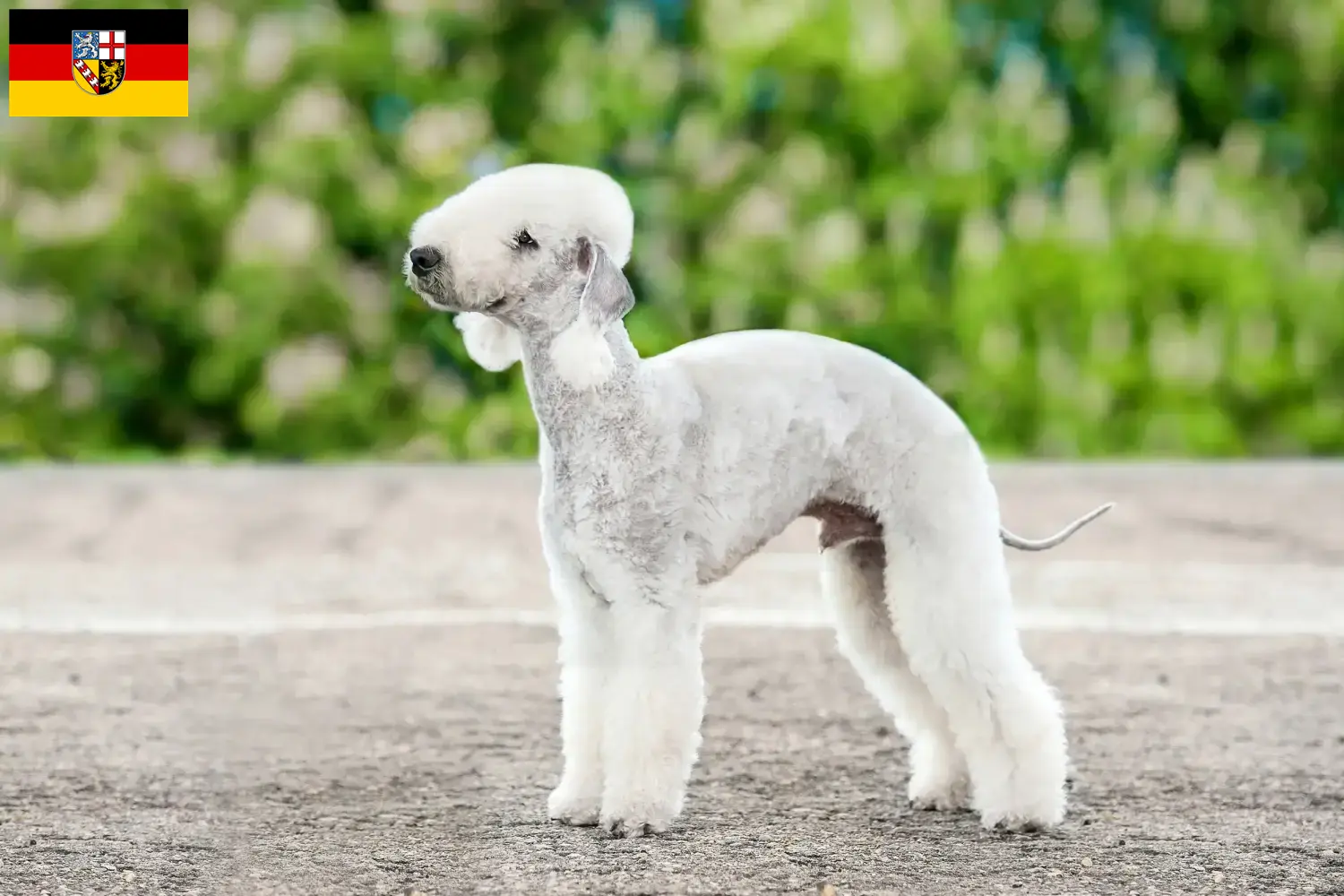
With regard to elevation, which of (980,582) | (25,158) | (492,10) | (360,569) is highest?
(492,10)

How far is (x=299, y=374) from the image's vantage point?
14.2 meters

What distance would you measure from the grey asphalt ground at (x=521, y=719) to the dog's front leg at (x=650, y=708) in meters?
0.10

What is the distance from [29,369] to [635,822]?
37.8 feet

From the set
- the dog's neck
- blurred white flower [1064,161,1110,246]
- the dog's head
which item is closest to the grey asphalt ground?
the dog's neck

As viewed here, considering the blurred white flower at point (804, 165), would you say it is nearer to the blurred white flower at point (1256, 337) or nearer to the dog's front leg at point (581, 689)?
the blurred white flower at point (1256, 337)

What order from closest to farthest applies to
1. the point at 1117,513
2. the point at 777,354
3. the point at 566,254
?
1. the point at 566,254
2. the point at 777,354
3. the point at 1117,513

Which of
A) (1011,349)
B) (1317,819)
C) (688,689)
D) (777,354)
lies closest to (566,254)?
(777,354)

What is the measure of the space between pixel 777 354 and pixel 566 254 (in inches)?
24.0

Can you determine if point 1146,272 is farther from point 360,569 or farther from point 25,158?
point 25,158

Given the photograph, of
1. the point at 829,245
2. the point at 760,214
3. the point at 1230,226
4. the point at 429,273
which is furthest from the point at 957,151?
the point at 429,273

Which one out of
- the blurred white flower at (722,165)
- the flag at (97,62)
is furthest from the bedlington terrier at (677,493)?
the blurred white flower at (722,165)

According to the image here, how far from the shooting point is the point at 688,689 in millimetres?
4043

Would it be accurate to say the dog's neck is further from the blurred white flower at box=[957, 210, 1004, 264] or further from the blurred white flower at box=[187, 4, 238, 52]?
the blurred white flower at box=[187, 4, 238, 52]

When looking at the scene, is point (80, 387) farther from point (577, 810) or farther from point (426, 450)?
point (577, 810)
